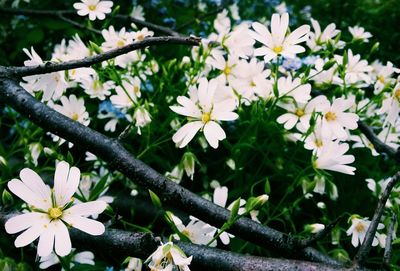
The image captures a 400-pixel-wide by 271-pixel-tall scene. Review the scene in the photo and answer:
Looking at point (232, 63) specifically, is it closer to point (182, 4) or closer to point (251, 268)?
point (251, 268)

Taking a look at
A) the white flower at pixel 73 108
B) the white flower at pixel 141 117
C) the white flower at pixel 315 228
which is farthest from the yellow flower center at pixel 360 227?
the white flower at pixel 73 108

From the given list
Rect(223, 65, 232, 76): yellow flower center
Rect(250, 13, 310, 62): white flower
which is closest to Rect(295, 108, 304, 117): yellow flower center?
Rect(250, 13, 310, 62): white flower

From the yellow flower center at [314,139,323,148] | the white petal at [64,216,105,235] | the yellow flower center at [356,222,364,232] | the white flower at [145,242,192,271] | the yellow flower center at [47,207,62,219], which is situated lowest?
the yellow flower center at [356,222,364,232]

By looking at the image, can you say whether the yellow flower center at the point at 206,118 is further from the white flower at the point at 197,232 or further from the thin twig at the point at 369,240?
the thin twig at the point at 369,240

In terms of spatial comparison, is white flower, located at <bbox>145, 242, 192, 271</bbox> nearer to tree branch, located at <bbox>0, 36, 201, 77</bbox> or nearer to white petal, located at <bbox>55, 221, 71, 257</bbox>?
white petal, located at <bbox>55, 221, 71, 257</bbox>

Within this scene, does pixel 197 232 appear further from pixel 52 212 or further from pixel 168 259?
pixel 52 212

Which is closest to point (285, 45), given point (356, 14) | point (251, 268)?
point (251, 268)

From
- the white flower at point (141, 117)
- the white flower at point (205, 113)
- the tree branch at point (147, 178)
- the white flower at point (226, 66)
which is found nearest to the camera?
the tree branch at point (147, 178)

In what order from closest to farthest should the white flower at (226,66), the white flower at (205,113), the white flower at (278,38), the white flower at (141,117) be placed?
the white flower at (205,113), the white flower at (278,38), the white flower at (141,117), the white flower at (226,66)
